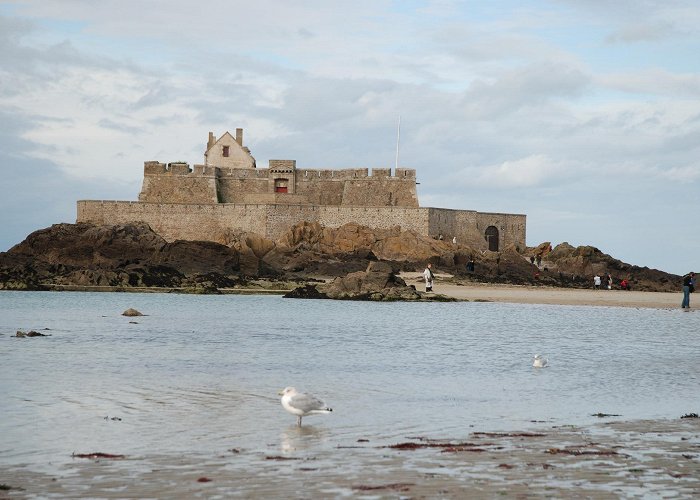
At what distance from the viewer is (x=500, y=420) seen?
9.89 metres

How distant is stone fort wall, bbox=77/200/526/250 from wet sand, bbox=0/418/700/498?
1660 inches

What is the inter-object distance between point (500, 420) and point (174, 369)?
6.00 meters

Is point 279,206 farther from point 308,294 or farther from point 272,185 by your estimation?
point 308,294

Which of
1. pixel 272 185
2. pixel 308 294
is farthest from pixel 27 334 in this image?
pixel 272 185

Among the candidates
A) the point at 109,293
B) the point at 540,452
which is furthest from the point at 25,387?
the point at 109,293

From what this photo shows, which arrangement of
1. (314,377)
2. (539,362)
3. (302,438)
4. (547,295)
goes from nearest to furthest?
(302,438) < (314,377) < (539,362) < (547,295)

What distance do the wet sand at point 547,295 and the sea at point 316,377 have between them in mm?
4756

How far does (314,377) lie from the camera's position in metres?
13.6

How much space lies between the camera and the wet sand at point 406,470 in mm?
6398

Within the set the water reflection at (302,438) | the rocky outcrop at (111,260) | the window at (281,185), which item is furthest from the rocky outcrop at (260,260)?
the water reflection at (302,438)

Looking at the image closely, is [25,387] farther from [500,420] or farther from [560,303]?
[560,303]

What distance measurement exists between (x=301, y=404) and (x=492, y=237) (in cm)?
4593

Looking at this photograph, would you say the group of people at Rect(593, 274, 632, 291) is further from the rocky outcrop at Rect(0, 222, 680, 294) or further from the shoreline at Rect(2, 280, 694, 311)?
the shoreline at Rect(2, 280, 694, 311)

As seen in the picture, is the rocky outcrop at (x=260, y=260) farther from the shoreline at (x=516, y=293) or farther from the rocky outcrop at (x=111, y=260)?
the shoreline at (x=516, y=293)
